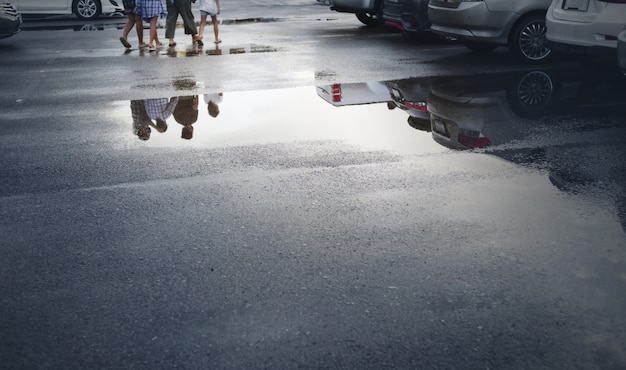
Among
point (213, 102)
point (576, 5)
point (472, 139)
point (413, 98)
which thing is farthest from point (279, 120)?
point (576, 5)

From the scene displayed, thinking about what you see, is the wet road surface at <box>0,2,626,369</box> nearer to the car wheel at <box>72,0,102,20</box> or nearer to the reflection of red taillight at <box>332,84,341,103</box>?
the reflection of red taillight at <box>332,84,341,103</box>

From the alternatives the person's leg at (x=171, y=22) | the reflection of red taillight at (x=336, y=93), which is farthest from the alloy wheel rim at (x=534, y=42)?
the person's leg at (x=171, y=22)

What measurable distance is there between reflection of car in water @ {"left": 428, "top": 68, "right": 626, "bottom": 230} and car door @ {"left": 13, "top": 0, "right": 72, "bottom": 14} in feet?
47.8

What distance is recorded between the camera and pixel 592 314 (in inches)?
144

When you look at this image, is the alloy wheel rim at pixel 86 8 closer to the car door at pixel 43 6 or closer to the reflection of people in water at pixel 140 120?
the car door at pixel 43 6

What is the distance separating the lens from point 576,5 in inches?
367

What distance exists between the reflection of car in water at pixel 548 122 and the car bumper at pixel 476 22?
973mm

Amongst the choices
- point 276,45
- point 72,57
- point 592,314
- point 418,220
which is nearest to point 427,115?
point 418,220

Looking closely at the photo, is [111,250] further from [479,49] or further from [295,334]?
[479,49]

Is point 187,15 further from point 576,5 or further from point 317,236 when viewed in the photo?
point 317,236

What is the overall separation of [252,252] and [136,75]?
23.9 feet

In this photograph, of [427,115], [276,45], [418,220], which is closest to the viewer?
[418,220]

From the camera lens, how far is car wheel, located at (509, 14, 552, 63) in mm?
11055

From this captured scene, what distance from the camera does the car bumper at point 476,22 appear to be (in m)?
11.1
